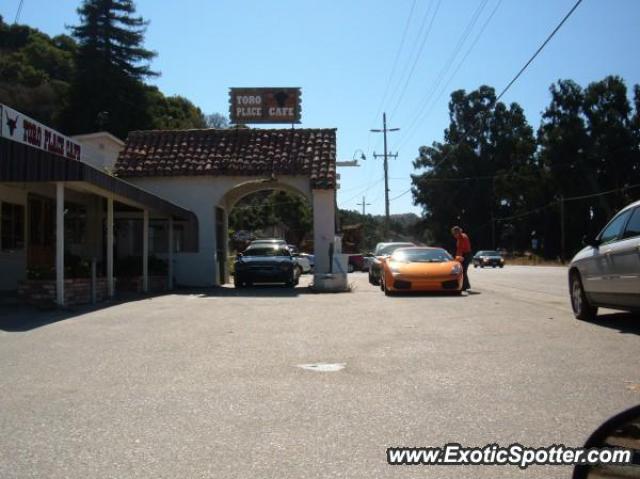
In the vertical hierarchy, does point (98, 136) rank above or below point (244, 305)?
above

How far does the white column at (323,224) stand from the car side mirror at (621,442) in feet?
61.8

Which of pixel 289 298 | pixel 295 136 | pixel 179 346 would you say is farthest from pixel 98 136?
pixel 179 346

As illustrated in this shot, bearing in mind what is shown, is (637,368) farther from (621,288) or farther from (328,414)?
(328,414)

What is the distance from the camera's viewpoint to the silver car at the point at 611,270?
8780mm

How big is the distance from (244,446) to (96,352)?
4211 millimetres

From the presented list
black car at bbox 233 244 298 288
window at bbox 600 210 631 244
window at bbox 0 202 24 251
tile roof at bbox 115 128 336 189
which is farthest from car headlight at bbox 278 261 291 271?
window at bbox 600 210 631 244

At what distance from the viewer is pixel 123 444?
4574mm

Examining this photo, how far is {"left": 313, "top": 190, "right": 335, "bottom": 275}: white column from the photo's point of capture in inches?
843

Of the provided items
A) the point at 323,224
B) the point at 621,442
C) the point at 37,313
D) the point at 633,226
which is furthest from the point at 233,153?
the point at 621,442

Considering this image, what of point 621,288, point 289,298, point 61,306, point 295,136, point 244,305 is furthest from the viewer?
point 295,136

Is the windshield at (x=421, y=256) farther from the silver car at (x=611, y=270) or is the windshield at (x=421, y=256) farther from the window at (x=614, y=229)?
the window at (x=614, y=229)

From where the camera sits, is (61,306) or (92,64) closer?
(61,306)

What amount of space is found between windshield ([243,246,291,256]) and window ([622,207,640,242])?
14.1 metres

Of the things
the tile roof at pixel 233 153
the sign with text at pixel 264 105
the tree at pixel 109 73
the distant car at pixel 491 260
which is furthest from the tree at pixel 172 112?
the tile roof at pixel 233 153
